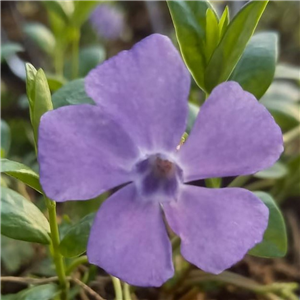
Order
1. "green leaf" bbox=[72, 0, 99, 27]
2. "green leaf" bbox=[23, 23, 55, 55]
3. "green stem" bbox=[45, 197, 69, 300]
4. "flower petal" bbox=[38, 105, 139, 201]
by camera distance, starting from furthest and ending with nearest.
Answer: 1. "green leaf" bbox=[23, 23, 55, 55]
2. "green leaf" bbox=[72, 0, 99, 27]
3. "green stem" bbox=[45, 197, 69, 300]
4. "flower petal" bbox=[38, 105, 139, 201]

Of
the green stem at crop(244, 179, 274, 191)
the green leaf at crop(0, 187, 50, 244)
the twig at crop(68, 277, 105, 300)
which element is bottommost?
the green stem at crop(244, 179, 274, 191)

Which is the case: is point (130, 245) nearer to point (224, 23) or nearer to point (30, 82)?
point (30, 82)

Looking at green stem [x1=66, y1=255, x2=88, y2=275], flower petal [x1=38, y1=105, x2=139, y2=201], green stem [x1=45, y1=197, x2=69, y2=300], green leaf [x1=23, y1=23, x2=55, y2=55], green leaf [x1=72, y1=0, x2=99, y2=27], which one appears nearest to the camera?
flower petal [x1=38, y1=105, x2=139, y2=201]

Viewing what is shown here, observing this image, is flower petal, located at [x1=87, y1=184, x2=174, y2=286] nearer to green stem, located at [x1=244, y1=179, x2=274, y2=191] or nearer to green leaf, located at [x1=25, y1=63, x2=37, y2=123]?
green leaf, located at [x1=25, y1=63, x2=37, y2=123]

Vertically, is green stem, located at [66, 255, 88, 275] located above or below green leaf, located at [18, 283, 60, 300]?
below

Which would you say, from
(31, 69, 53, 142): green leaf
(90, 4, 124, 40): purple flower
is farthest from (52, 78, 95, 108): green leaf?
(90, 4, 124, 40): purple flower

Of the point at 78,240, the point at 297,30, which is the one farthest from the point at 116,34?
the point at 78,240

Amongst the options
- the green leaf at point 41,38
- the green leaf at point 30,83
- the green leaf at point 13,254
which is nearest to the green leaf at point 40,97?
the green leaf at point 30,83

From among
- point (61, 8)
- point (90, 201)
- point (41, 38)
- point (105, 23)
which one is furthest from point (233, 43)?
point (105, 23)
